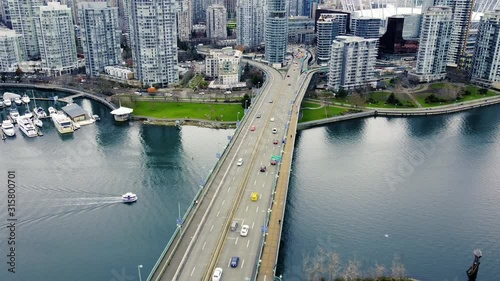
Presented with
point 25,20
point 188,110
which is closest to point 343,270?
point 188,110

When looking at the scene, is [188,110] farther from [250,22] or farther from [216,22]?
[216,22]

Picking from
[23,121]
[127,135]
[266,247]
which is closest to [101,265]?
[266,247]

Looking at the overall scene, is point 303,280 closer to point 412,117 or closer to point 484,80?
point 412,117

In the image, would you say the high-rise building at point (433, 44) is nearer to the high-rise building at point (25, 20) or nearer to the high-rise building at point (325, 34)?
the high-rise building at point (325, 34)

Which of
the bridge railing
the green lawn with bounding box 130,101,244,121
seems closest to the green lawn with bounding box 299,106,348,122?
the green lawn with bounding box 130,101,244,121

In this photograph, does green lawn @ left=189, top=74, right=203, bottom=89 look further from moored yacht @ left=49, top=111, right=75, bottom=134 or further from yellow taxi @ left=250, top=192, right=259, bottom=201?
yellow taxi @ left=250, top=192, right=259, bottom=201
